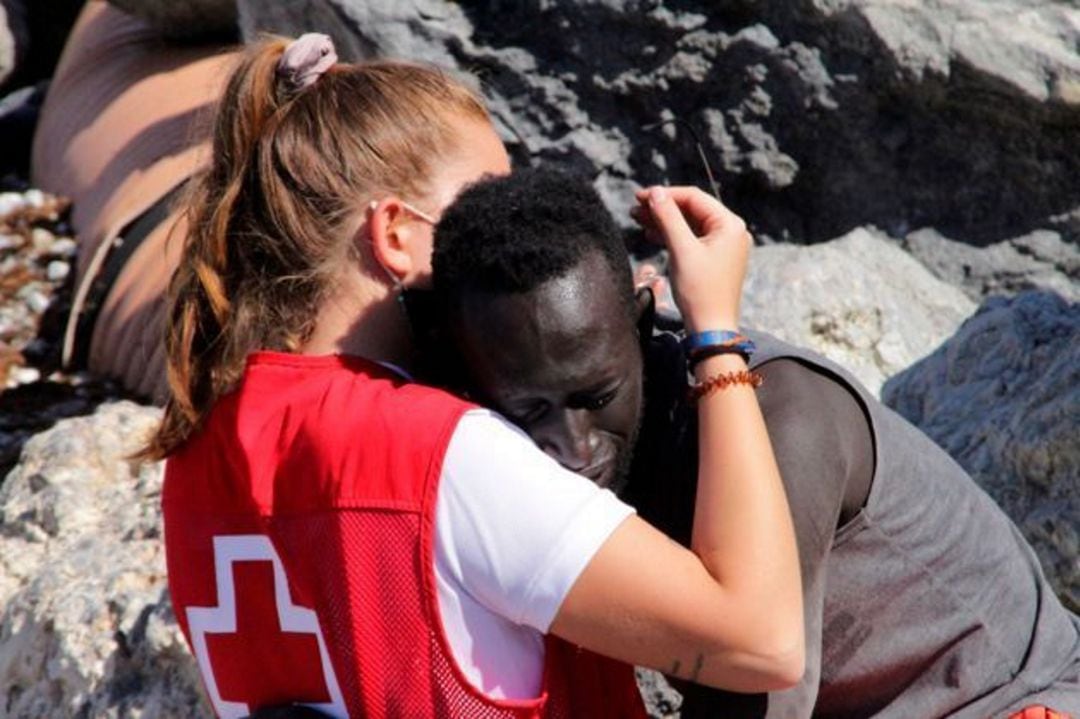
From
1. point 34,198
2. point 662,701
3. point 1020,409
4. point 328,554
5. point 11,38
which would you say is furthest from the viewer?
point 11,38

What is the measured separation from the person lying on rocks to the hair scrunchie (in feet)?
1.27

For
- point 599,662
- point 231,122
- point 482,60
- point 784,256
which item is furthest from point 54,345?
point 599,662

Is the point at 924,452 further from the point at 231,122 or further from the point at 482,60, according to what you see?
the point at 482,60

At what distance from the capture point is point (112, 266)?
18.6ft

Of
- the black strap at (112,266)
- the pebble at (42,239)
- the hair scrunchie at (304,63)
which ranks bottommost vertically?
the pebble at (42,239)

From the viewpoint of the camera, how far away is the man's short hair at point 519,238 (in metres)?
2.28

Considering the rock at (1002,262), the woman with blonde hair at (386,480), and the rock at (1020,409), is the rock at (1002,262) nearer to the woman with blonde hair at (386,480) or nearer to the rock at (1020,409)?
the rock at (1020,409)

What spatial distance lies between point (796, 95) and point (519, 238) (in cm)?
214

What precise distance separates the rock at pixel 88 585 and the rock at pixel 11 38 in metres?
3.90

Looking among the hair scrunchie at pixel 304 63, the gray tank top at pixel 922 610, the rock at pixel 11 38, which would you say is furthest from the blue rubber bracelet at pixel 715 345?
the rock at pixel 11 38

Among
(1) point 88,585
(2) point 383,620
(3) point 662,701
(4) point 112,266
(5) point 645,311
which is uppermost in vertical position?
(5) point 645,311

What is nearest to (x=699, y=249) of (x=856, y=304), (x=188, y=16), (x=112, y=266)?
(x=856, y=304)

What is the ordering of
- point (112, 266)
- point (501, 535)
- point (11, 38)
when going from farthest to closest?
point (11, 38), point (112, 266), point (501, 535)

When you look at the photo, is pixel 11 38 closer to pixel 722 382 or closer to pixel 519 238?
pixel 519 238
